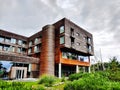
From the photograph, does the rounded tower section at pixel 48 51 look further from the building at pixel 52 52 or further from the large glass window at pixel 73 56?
the large glass window at pixel 73 56

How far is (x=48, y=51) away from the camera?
31.2 meters

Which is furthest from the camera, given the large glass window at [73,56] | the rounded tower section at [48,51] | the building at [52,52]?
the large glass window at [73,56]

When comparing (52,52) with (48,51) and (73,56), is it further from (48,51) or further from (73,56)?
(73,56)

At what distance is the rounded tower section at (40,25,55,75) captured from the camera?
1195 inches

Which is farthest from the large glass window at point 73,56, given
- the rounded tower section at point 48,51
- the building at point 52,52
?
the rounded tower section at point 48,51

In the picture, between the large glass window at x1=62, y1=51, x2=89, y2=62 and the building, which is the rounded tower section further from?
the large glass window at x1=62, y1=51, x2=89, y2=62

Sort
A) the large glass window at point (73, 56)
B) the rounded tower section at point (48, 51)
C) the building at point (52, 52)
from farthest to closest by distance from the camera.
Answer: the large glass window at point (73, 56) < the rounded tower section at point (48, 51) < the building at point (52, 52)

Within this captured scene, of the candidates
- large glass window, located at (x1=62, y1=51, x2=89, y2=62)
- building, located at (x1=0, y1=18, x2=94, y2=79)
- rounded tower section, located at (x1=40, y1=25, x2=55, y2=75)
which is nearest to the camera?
building, located at (x1=0, y1=18, x2=94, y2=79)

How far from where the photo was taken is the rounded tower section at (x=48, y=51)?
3036 cm

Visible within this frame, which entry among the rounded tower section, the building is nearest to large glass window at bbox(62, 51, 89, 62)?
the building

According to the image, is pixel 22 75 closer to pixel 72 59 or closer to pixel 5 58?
pixel 5 58

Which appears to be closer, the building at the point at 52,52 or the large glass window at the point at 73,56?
the building at the point at 52,52

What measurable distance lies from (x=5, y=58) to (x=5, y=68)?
336 centimetres

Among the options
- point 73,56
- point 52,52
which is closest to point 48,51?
point 52,52
